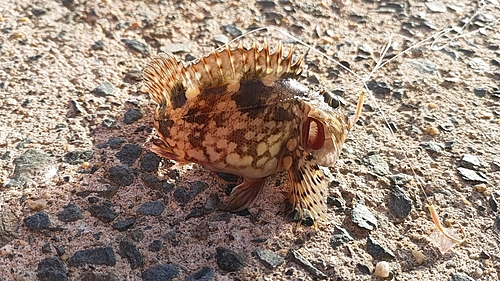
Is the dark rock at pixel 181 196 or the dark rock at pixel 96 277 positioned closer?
the dark rock at pixel 96 277

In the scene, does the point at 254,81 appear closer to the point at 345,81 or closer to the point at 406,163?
the point at 406,163

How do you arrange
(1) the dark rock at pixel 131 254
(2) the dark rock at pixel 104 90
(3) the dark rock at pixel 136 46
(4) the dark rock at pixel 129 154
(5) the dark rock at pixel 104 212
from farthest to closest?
(3) the dark rock at pixel 136 46
(2) the dark rock at pixel 104 90
(4) the dark rock at pixel 129 154
(5) the dark rock at pixel 104 212
(1) the dark rock at pixel 131 254

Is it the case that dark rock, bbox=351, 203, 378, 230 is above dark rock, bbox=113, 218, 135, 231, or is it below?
above

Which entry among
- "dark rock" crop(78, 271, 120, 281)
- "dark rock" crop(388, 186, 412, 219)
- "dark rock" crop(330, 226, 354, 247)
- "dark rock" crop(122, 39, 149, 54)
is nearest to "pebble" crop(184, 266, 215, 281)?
"dark rock" crop(78, 271, 120, 281)

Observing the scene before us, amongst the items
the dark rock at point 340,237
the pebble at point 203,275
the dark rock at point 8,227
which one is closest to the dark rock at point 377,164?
the dark rock at point 340,237

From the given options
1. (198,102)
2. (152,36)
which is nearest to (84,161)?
(198,102)

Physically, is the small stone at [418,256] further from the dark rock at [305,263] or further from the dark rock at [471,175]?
the dark rock at [471,175]

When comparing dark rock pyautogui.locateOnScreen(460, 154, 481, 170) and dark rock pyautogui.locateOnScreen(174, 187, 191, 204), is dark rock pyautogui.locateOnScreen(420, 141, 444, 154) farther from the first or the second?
dark rock pyautogui.locateOnScreen(174, 187, 191, 204)
